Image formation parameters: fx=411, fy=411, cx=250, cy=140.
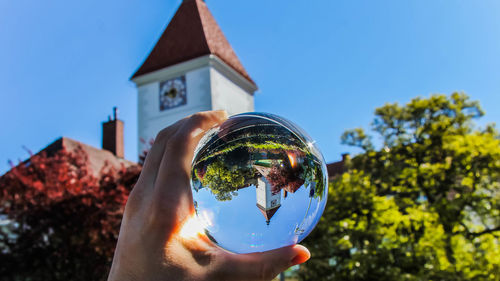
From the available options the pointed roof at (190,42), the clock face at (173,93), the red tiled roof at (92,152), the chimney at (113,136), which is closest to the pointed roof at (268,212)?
the red tiled roof at (92,152)

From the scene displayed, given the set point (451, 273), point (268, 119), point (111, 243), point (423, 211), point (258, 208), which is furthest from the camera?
point (423, 211)

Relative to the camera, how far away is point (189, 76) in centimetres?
2639

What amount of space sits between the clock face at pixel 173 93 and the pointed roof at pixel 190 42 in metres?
1.21

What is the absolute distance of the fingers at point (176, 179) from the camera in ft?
4.11

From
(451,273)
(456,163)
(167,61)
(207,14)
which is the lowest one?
(451,273)

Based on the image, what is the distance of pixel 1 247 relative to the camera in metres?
9.85

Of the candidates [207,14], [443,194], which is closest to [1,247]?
[443,194]

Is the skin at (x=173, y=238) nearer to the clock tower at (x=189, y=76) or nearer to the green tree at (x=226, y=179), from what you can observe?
the green tree at (x=226, y=179)

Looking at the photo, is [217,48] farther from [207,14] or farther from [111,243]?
[111,243]

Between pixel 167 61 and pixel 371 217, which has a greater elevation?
pixel 167 61

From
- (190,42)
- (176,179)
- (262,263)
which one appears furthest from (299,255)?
(190,42)

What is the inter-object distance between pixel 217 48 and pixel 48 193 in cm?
1835

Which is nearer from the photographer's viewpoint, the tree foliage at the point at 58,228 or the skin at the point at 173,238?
the skin at the point at 173,238

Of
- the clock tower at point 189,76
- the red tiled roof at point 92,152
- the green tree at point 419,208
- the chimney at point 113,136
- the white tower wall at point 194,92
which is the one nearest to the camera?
the green tree at point 419,208
